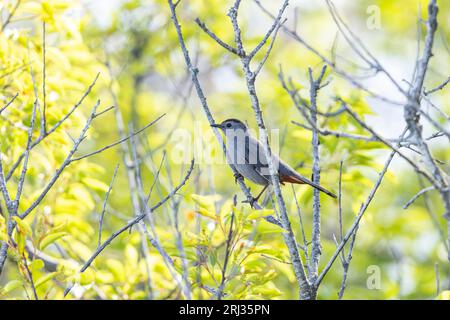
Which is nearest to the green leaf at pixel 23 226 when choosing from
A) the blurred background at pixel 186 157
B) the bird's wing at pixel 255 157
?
the blurred background at pixel 186 157

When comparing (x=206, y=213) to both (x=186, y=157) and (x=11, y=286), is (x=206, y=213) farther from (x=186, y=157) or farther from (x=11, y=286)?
(x=186, y=157)

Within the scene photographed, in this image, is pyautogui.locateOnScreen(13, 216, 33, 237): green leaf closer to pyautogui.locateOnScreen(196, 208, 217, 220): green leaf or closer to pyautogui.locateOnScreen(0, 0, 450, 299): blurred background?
pyautogui.locateOnScreen(0, 0, 450, 299): blurred background

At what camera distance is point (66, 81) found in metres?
5.59

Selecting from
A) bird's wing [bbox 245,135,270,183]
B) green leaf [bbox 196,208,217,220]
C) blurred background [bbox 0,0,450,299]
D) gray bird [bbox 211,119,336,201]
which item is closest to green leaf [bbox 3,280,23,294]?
blurred background [bbox 0,0,450,299]

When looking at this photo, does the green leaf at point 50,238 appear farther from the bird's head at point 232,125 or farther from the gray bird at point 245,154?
the bird's head at point 232,125

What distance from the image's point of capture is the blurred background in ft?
14.3

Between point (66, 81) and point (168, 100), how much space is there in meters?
6.17

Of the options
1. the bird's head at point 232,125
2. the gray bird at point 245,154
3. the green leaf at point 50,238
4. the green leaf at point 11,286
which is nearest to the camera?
the green leaf at point 11,286

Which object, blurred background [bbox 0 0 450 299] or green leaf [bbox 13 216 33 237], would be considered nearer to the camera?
green leaf [bbox 13 216 33 237]

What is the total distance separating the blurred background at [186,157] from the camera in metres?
4.36

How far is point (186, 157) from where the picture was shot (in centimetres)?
661

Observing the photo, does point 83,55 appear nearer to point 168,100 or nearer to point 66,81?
point 66,81

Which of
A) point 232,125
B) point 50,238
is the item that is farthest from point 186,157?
point 50,238
